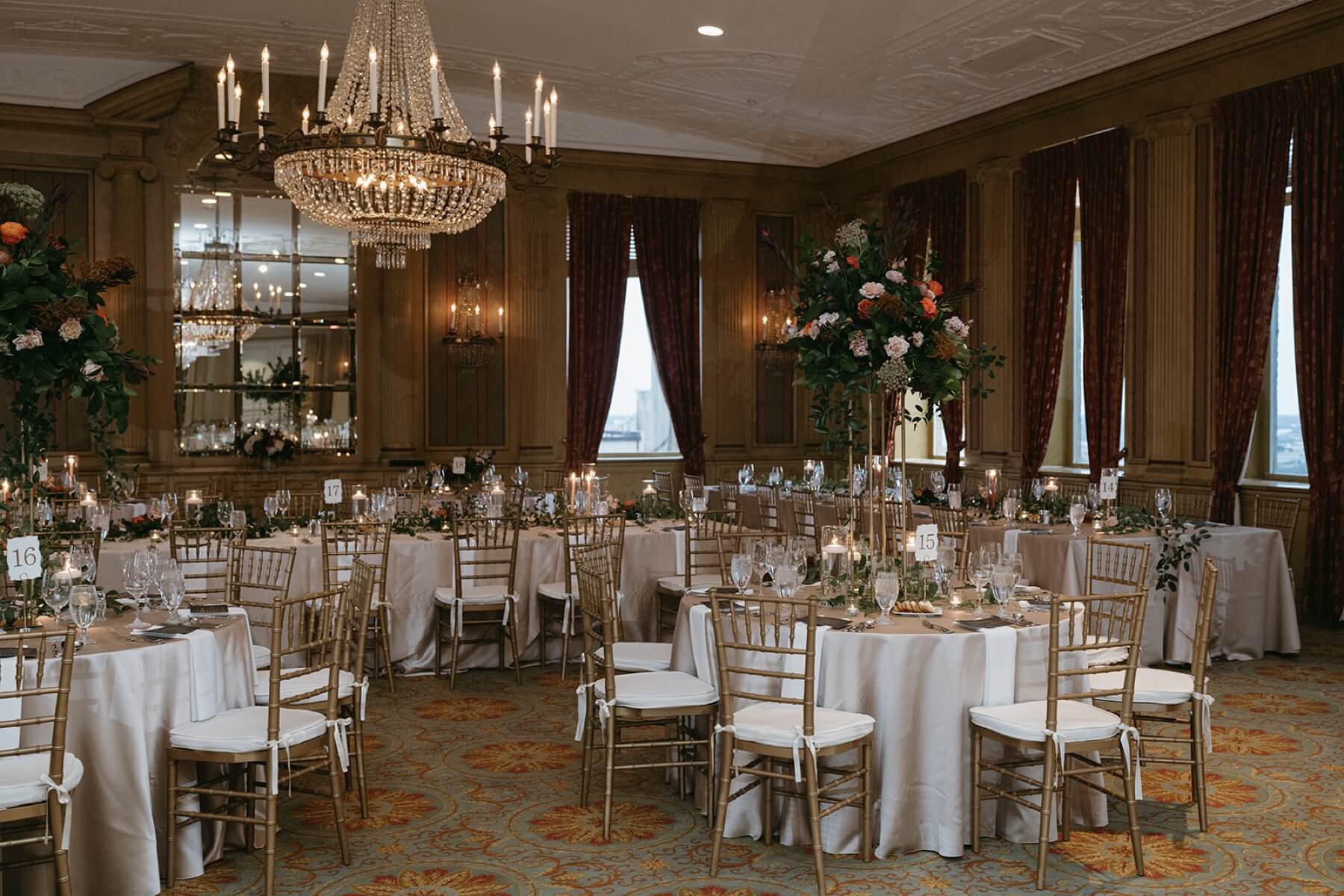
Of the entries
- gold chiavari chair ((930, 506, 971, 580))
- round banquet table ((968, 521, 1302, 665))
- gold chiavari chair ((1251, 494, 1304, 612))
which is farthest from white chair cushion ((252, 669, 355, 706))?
gold chiavari chair ((1251, 494, 1304, 612))

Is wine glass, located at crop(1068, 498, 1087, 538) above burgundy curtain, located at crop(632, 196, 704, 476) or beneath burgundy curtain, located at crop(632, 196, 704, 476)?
beneath

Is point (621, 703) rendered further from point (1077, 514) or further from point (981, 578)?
point (1077, 514)

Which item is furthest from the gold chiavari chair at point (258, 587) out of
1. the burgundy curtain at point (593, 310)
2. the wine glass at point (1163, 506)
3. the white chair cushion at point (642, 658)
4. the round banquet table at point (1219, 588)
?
the burgundy curtain at point (593, 310)

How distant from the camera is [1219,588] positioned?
7.93 m

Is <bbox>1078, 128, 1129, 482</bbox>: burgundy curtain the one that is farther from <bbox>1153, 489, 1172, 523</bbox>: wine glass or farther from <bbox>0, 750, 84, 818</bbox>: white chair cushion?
<bbox>0, 750, 84, 818</bbox>: white chair cushion

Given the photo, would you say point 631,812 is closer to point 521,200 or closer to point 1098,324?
point 1098,324

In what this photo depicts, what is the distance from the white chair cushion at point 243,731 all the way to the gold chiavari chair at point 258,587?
0.30m

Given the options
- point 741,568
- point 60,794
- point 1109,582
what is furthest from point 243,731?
point 1109,582

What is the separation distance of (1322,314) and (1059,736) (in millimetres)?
5987

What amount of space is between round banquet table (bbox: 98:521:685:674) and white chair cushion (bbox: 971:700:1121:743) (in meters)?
3.85

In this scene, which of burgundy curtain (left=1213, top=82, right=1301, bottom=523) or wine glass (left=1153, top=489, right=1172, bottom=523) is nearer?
wine glass (left=1153, top=489, right=1172, bottom=523)

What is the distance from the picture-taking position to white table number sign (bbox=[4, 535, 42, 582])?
14.5 ft

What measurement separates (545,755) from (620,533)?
1.84 m

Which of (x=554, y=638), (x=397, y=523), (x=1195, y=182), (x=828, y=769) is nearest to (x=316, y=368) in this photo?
(x=397, y=523)
